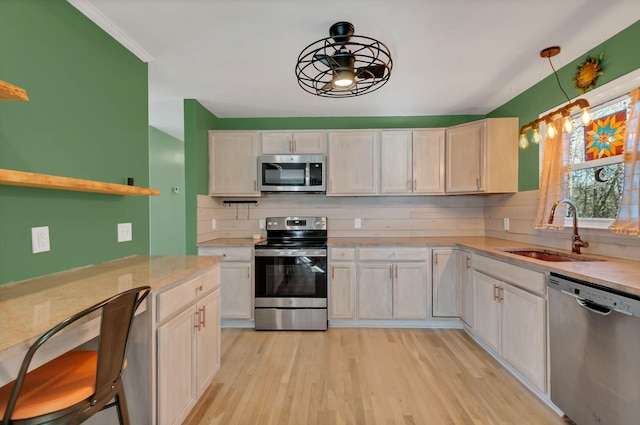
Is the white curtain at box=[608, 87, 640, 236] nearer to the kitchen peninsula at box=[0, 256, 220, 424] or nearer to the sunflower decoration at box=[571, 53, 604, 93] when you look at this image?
the sunflower decoration at box=[571, 53, 604, 93]

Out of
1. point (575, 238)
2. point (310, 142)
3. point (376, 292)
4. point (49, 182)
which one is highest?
point (310, 142)

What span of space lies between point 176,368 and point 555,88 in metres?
3.50

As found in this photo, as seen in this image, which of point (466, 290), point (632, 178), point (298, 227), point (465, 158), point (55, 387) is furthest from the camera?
point (298, 227)

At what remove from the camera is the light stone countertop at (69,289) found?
0.84 m

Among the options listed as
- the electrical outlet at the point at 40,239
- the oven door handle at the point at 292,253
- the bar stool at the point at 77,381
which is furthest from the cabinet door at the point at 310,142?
the bar stool at the point at 77,381

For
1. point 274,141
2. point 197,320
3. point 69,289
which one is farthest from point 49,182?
point 274,141

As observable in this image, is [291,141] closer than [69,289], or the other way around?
[69,289]

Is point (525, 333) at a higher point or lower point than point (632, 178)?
lower

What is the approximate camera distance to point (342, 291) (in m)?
3.05

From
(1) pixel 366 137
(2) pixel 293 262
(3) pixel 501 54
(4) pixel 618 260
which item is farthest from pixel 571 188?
(2) pixel 293 262

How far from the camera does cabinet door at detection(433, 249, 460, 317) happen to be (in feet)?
9.86

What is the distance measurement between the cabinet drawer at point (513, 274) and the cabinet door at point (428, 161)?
983mm

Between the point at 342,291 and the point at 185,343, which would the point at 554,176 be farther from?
the point at 185,343

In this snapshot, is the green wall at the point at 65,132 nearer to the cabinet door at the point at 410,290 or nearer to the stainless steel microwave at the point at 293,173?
the stainless steel microwave at the point at 293,173
